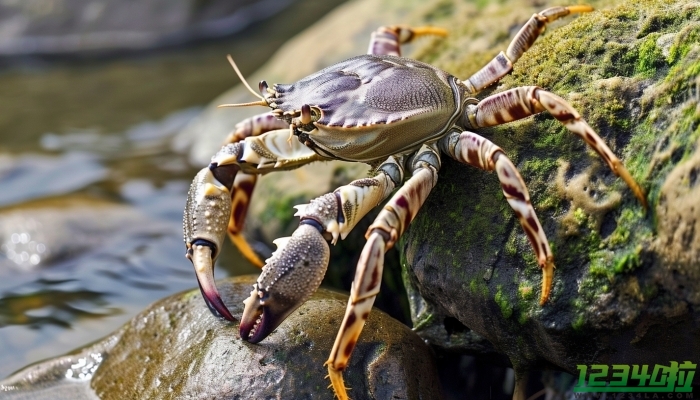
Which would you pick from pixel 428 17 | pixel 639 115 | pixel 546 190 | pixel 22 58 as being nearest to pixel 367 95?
pixel 546 190

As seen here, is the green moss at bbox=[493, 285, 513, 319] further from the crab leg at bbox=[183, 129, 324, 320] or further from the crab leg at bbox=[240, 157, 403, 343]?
the crab leg at bbox=[183, 129, 324, 320]

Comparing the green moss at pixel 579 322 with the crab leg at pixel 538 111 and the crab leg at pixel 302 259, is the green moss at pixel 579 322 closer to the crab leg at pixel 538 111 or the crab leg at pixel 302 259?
the crab leg at pixel 538 111

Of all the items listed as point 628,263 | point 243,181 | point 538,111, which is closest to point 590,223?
point 628,263

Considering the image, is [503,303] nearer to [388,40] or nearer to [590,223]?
[590,223]

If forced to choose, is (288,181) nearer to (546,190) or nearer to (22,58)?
(546,190)

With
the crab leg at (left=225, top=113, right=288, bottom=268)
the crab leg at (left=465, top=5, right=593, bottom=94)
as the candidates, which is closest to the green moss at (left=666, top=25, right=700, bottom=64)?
the crab leg at (left=465, top=5, right=593, bottom=94)

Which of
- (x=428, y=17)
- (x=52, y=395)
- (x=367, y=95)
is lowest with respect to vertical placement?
(x=52, y=395)
